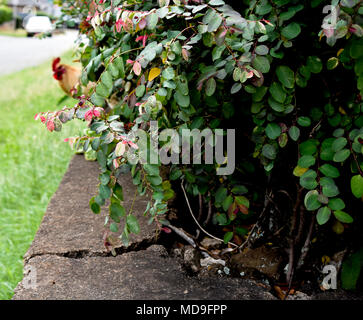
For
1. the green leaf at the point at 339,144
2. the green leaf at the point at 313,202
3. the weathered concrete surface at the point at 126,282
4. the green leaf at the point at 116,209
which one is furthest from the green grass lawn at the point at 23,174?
the green leaf at the point at 339,144

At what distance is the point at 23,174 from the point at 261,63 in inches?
97.3

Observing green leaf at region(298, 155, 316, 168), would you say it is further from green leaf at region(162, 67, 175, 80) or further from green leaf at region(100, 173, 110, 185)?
green leaf at region(100, 173, 110, 185)

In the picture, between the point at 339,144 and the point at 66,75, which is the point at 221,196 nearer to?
the point at 339,144

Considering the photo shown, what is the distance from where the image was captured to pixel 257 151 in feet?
4.50

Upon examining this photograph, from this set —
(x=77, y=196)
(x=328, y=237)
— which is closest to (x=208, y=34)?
(x=328, y=237)

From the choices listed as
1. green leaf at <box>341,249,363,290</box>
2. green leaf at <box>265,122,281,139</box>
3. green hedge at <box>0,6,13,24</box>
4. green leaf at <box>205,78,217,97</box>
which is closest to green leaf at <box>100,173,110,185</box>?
green leaf at <box>205,78,217,97</box>

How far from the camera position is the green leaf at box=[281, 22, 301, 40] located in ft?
3.85

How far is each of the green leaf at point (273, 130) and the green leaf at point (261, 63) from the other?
0.62ft

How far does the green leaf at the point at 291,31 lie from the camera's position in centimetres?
117

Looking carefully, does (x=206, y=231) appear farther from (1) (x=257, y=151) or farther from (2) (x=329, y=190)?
(2) (x=329, y=190)

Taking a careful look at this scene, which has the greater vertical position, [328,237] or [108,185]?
[108,185]

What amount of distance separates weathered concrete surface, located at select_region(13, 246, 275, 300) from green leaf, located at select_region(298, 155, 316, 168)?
17.4 inches

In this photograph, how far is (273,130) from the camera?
1281 mm

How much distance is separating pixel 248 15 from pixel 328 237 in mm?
782
